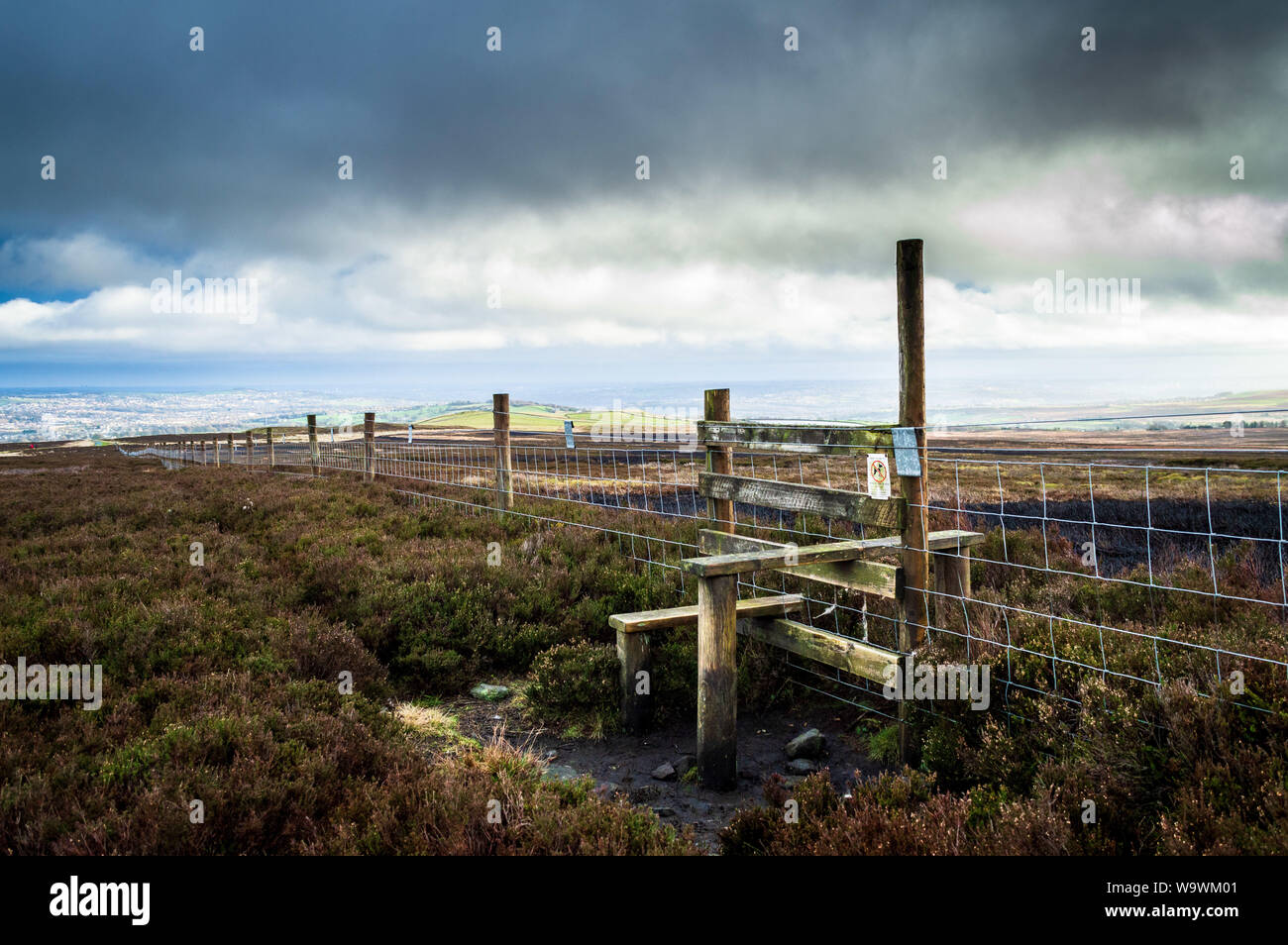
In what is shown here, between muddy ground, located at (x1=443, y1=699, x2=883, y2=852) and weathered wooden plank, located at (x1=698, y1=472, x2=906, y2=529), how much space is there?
1655 millimetres

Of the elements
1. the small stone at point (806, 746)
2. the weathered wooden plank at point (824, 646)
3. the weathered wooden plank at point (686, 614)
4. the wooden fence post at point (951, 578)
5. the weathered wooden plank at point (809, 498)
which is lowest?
the small stone at point (806, 746)

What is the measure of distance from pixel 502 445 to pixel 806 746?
699cm

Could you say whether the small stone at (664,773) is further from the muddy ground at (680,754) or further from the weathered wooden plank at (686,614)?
the weathered wooden plank at (686,614)

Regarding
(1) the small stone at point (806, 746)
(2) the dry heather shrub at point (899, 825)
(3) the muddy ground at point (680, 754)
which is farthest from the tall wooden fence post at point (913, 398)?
(2) the dry heather shrub at point (899, 825)

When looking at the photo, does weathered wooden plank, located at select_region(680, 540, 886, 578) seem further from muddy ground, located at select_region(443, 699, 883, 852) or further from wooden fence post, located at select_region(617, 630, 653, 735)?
muddy ground, located at select_region(443, 699, 883, 852)

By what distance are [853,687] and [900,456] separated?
2186mm

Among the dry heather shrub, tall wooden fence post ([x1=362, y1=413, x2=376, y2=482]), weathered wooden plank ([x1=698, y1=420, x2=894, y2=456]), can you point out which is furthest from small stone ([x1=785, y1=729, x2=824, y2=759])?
tall wooden fence post ([x1=362, y1=413, x2=376, y2=482])

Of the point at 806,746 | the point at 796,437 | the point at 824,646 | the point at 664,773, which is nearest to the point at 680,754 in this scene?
the point at 664,773

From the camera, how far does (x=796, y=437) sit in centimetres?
551

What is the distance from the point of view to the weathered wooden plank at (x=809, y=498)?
486 centimetres

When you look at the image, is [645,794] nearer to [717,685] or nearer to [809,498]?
[717,685]

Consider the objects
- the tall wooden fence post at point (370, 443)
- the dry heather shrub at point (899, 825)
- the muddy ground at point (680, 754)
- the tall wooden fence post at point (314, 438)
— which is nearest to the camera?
the dry heather shrub at point (899, 825)

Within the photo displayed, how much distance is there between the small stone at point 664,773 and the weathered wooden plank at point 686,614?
1.05m
